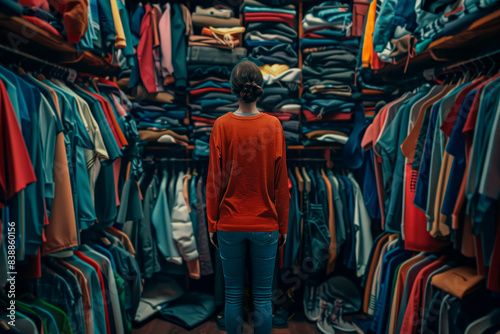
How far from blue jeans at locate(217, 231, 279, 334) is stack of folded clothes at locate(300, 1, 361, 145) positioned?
1099mm

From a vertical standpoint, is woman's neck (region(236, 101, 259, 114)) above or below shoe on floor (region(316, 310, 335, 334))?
above

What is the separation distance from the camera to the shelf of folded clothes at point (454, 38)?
1142 mm

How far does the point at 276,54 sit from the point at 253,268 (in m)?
1.52

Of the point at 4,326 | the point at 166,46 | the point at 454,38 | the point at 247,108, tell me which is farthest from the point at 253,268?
the point at 166,46

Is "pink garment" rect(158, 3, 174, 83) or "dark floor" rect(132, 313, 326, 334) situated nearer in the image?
"dark floor" rect(132, 313, 326, 334)

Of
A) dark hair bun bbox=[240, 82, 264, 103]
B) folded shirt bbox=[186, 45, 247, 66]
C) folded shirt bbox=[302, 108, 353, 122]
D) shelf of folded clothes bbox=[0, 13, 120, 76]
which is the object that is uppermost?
folded shirt bbox=[186, 45, 247, 66]

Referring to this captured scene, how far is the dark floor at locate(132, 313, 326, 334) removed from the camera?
2.17 metres

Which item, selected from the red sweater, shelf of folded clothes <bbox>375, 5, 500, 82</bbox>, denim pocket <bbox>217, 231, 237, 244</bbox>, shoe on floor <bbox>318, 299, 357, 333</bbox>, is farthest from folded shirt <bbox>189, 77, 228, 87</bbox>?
shoe on floor <bbox>318, 299, 357, 333</bbox>

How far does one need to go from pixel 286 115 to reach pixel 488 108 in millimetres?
1414

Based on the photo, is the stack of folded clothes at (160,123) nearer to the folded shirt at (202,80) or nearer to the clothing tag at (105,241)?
the folded shirt at (202,80)

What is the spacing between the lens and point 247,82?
150 cm

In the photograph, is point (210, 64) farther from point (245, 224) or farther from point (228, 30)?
point (245, 224)

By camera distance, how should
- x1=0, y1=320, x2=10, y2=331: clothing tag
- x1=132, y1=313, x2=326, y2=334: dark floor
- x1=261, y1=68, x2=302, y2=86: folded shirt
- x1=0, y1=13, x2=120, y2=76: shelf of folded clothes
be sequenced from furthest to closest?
x1=261, y1=68, x2=302, y2=86: folded shirt
x1=132, y1=313, x2=326, y2=334: dark floor
x1=0, y1=13, x2=120, y2=76: shelf of folded clothes
x1=0, y1=320, x2=10, y2=331: clothing tag

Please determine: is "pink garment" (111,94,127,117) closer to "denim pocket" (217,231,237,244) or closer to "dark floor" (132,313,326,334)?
"denim pocket" (217,231,237,244)
